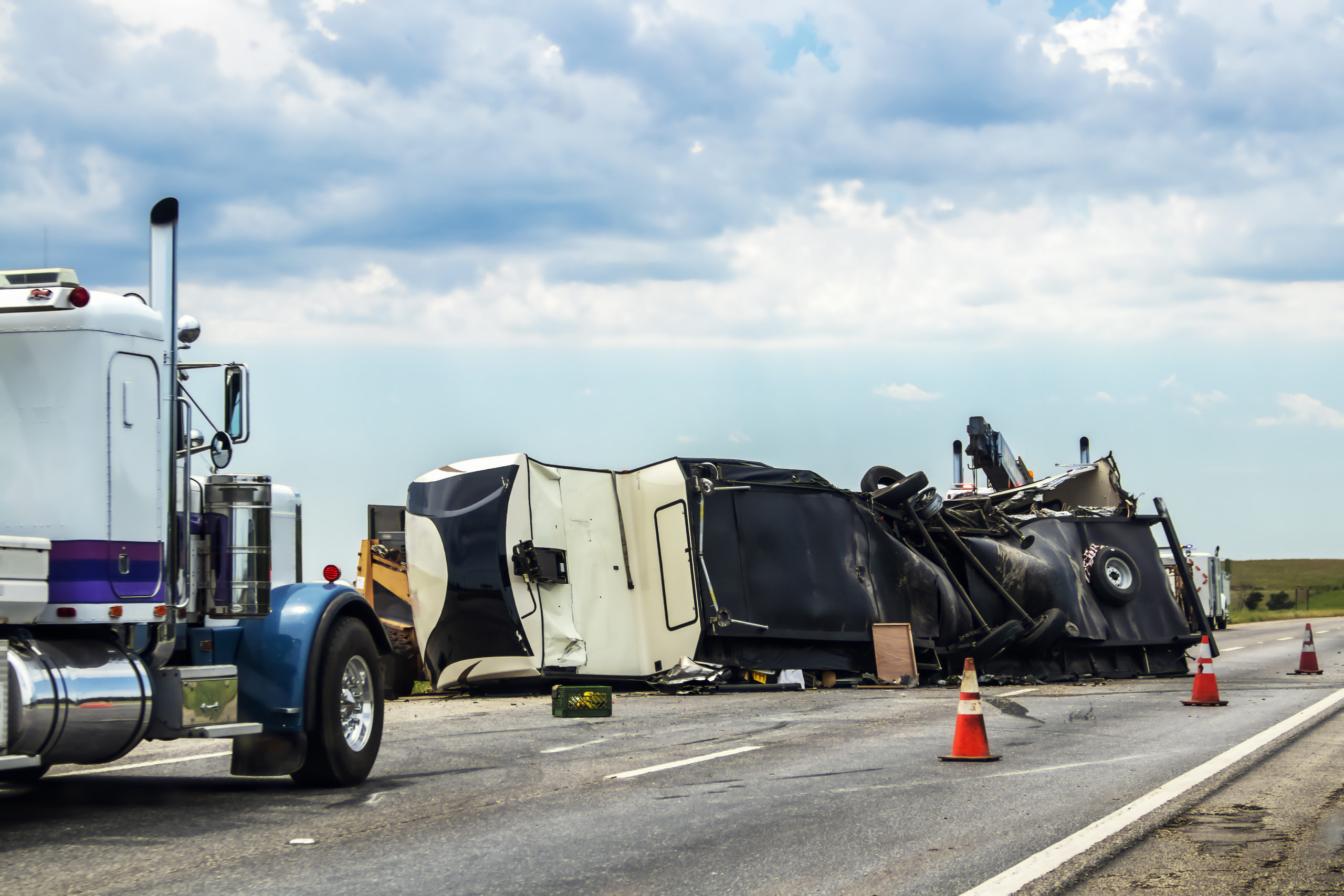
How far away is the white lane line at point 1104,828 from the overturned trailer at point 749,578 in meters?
7.53

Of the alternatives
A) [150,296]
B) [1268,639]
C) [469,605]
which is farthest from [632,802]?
[1268,639]

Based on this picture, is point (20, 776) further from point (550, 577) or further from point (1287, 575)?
point (1287, 575)

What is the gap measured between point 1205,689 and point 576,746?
7.71 metres

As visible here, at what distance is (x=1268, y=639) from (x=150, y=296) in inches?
1412

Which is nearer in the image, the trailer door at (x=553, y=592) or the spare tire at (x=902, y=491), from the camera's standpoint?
the trailer door at (x=553, y=592)

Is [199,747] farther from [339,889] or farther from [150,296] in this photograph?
[339,889]

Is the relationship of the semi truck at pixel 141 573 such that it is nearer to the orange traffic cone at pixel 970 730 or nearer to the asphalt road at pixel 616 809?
the asphalt road at pixel 616 809

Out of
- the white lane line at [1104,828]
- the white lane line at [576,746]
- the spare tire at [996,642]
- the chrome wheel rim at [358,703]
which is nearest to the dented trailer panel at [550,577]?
the spare tire at [996,642]

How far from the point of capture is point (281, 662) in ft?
27.6

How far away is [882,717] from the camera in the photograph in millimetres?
14172

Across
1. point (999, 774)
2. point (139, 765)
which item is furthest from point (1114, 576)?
point (139, 765)

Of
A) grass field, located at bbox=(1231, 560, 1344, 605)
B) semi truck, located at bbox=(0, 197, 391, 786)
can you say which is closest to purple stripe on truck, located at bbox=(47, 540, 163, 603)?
semi truck, located at bbox=(0, 197, 391, 786)

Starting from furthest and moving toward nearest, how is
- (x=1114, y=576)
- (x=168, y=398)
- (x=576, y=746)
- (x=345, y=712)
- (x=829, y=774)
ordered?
(x=1114, y=576) < (x=576, y=746) < (x=829, y=774) < (x=345, y=712) < (x=168, y=398)

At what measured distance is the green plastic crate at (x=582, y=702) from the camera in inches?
571
